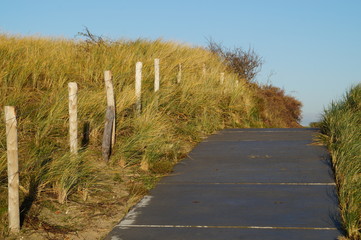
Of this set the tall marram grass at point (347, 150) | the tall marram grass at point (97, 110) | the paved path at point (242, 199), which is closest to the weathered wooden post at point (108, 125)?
the tall marram grass at point (97, 110)

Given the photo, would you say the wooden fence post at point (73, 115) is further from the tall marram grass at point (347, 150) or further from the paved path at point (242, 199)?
the tall marram grass at point (347, 150)

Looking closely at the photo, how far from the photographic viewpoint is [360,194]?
614 centimetres

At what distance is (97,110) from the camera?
1030cm

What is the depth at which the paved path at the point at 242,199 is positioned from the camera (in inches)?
226

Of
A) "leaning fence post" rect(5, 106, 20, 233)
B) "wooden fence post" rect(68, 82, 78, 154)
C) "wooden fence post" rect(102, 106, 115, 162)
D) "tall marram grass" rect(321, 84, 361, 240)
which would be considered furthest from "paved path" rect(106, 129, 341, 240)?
"wooden fence post" rect(68, 82, 78, 154)

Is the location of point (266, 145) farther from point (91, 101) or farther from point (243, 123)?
point (243, 123)

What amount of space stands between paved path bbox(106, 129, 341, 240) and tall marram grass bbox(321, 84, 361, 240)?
166 millimetres

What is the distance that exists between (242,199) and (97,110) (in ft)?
14.0

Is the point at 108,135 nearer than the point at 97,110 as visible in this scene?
Yes

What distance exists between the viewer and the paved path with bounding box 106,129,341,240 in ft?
18.8

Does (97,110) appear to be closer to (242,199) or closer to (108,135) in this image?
(108,135)

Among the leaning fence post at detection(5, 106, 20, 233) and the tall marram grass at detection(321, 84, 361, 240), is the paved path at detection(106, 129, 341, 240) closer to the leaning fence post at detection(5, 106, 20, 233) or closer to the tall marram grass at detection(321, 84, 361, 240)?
the tall marram grass at detection(321, 84, 361, 240)

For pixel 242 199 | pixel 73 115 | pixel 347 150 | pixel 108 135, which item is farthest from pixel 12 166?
pixel 347 150

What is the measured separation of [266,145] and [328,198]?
164 inches
